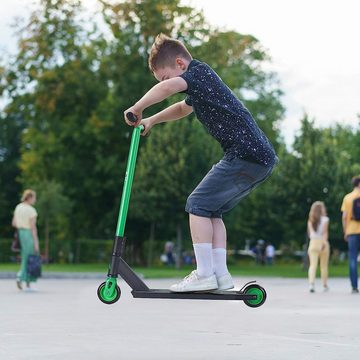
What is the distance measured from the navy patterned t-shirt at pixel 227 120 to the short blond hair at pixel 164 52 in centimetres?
13

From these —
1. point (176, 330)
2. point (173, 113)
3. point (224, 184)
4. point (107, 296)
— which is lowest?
point (176, 330)

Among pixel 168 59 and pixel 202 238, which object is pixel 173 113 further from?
pixel 202 238

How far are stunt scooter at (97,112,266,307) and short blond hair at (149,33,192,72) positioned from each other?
1.41 feet

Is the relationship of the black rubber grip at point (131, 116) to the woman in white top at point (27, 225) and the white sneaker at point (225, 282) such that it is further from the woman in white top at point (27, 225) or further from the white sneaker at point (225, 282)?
the woman in white top at point (27, 225)

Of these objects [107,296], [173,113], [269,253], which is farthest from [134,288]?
[269,253]

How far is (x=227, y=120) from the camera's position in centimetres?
661

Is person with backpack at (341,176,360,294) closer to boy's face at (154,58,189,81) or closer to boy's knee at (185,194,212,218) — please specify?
boy's knee at (185,194,212,218)

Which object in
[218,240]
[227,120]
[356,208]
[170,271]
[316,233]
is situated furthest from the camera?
[170,271]

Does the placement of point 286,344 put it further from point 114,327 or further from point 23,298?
point 23,298

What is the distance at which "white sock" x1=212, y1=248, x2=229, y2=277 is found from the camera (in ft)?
22.0

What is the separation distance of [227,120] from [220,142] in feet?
0.50

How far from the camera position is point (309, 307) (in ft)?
47.3

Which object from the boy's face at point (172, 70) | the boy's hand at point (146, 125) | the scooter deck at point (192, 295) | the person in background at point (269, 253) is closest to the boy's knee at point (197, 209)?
the boy's hand at point (146, 125)

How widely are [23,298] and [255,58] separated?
48.4 meters
